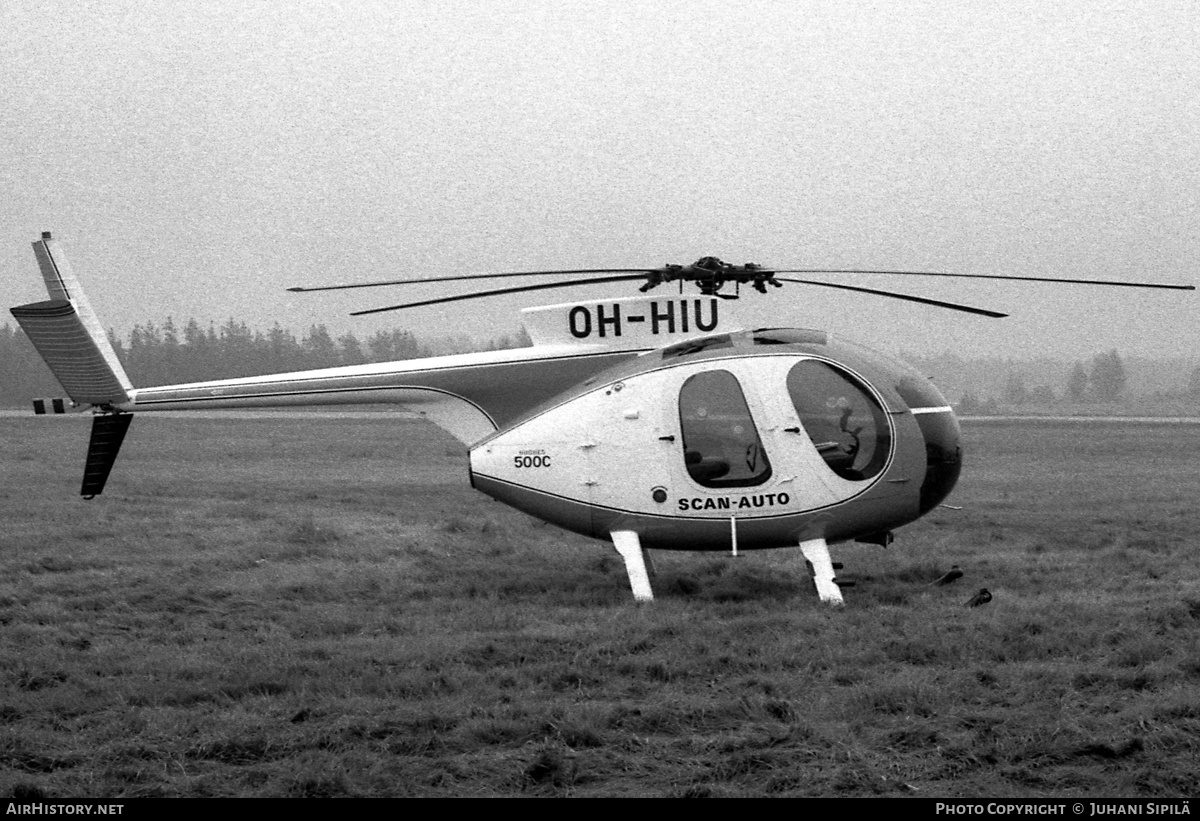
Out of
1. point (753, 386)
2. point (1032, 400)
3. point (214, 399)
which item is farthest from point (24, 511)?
point (1032, 400)

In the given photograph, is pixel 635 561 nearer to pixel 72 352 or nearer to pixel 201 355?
pixel 72 352

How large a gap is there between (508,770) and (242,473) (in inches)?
835

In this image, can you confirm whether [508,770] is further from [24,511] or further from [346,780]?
[24,511]

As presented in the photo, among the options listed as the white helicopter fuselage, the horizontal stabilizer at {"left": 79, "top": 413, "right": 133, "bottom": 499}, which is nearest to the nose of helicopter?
the white helicopter fuselage

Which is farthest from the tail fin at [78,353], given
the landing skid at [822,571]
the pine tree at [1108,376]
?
the pine tree at [1108,376]

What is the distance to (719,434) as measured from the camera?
10156 millimetres

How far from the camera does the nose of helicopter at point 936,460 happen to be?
33.6ft

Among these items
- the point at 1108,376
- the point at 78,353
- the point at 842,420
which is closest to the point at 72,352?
the point at 78,353

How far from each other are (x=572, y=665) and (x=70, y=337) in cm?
630

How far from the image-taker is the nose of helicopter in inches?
404

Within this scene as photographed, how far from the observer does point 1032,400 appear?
389 ft

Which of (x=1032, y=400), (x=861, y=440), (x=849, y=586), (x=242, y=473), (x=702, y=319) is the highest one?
(x=702, y=319)

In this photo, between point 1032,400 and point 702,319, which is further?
point 1032,400

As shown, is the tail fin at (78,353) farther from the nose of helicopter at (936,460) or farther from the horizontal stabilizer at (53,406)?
the nose of helicopter at (936,460)
